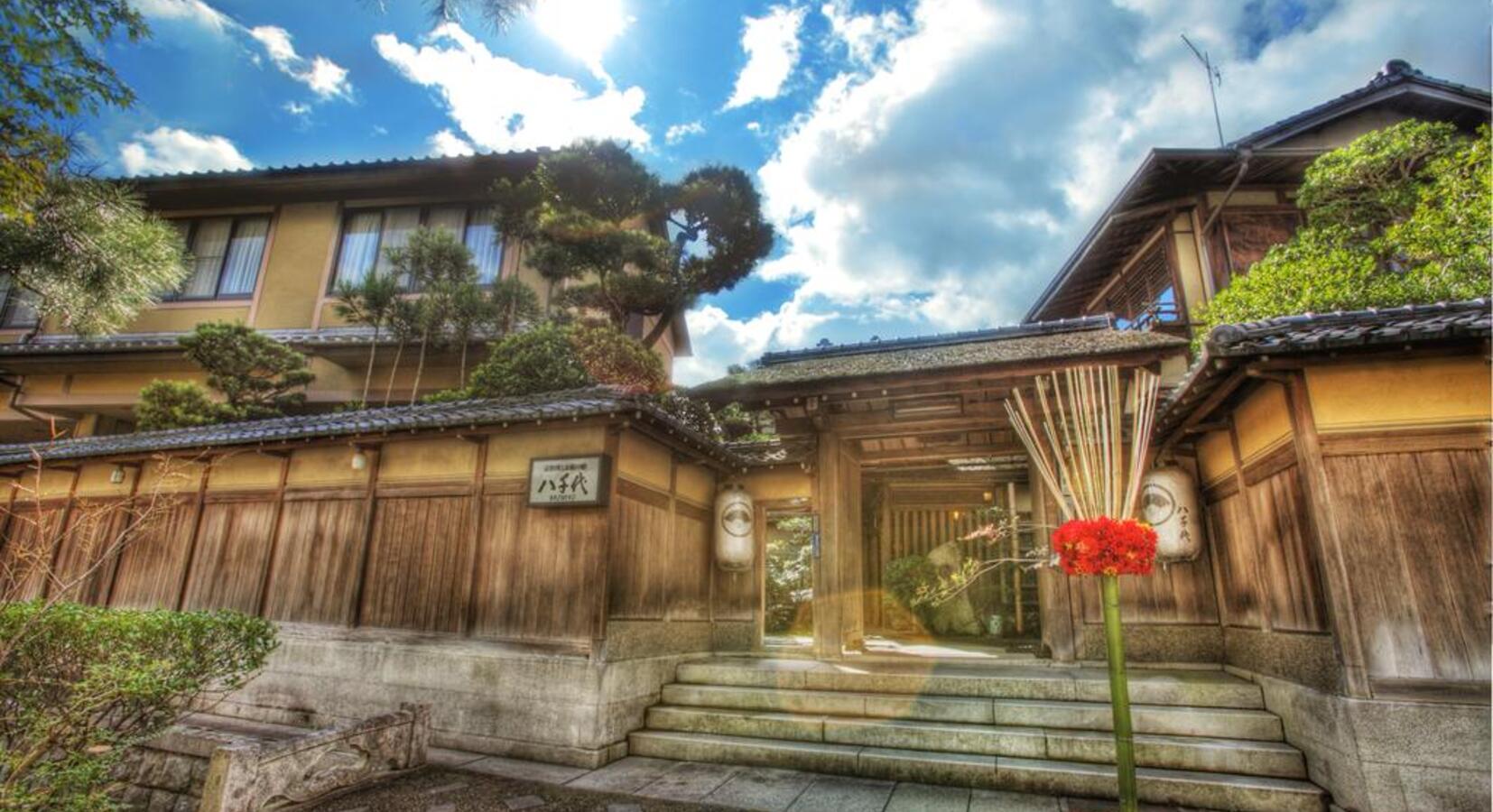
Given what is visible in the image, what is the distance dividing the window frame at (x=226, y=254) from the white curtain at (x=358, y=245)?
7.98 feet

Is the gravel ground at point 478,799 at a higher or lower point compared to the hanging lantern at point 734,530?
lower

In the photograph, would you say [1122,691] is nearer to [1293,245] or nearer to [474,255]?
[1293,245]

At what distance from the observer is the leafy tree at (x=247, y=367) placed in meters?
13.9

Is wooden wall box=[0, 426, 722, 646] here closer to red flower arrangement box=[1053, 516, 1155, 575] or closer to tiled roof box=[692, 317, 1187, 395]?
tiled roof box=[692, 317, 1187, 395]

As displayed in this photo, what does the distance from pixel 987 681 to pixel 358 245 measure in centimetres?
1899

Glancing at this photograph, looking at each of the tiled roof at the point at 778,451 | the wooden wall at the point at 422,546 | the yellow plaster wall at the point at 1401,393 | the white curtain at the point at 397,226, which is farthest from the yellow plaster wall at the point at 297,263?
the yellow plaster wall at the point at 1401,393

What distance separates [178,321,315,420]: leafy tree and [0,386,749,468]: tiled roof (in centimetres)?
288

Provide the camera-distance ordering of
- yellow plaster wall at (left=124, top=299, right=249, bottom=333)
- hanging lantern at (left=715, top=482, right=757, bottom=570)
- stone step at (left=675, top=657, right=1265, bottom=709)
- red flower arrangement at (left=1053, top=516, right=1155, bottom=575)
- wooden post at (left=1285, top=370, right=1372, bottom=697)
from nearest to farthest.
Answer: red flower arrangement at (left=1053, top=516, right=1155, bottom=575) → wooden post at (left=1285, top=370, right=1372, bottom=697) → stone step at (left=675, top=657, right=1265, bottom=709) → hanging lantern at (left=715, top=482, right=757, bottom=570) → yellow plaster wall at (left=124, top=299, right=249, bottom=333)

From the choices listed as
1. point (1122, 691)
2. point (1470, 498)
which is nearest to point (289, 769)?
point (1122, 691)

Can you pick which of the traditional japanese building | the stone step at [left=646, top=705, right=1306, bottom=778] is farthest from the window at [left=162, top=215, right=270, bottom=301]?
the stone step at [left=646, top=705, right=1306, bottom=778]

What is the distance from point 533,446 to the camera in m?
8.08

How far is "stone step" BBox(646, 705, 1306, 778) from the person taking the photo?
5402 millimetres

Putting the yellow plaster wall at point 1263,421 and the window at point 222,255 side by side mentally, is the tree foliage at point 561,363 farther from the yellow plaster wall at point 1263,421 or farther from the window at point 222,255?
the window at point 222,255

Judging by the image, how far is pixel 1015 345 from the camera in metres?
9.36
